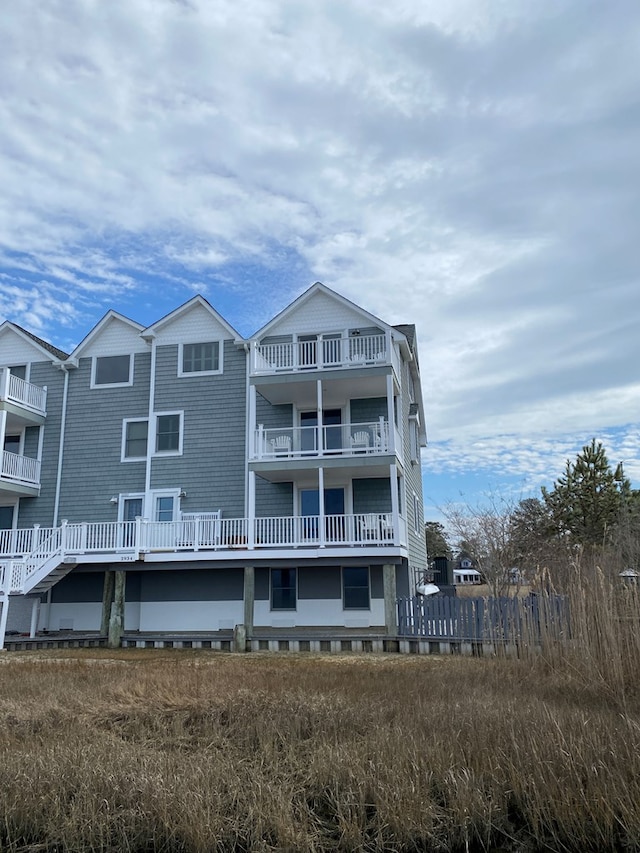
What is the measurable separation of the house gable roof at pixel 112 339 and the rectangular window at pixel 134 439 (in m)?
2.80

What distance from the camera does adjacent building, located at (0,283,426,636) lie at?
744 inches

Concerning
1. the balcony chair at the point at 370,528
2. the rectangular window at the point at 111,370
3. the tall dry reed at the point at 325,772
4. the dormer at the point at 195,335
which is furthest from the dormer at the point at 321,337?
the tall dry reed at the point at 325,772

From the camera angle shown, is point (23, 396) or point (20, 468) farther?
point (23, 396)

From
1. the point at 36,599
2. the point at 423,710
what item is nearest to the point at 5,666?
the point at 36,599

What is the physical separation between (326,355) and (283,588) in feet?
24.2

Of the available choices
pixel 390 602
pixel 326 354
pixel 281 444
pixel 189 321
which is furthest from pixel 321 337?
pixel 390 602

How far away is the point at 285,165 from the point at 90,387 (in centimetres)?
1216

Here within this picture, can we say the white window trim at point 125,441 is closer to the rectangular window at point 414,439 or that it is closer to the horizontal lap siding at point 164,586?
the horizontal lap siding at point 164,586

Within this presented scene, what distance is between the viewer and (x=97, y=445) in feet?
75.3

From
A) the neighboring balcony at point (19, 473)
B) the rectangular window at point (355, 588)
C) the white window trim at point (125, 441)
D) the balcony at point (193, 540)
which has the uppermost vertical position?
the white window trim at point (125, 441)

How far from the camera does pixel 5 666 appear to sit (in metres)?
12.9

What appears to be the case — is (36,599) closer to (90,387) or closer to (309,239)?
(90,387)

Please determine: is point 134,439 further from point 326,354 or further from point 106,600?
point 326,354

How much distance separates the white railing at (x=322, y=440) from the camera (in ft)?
63.4
